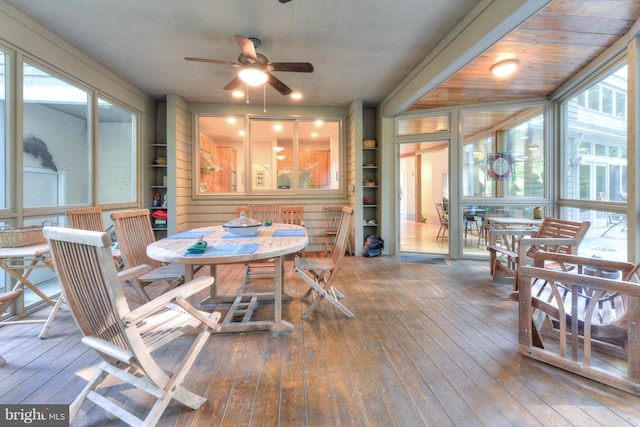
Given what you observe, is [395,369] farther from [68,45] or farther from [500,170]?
[68,45]

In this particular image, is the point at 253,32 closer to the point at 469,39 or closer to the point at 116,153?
the point at 469,39

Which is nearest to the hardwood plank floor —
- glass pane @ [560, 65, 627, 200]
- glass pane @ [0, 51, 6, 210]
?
glass pane @ [0, 51, 6, 210]

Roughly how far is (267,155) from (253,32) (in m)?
2.86

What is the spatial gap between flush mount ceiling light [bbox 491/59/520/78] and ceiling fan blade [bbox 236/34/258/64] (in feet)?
9.33

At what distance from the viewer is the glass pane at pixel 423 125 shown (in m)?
5.04

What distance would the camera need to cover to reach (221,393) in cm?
160

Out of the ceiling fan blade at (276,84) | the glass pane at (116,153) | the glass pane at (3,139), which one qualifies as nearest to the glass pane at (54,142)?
the glass pane at (3,139)

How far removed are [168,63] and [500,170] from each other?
5.26 meters

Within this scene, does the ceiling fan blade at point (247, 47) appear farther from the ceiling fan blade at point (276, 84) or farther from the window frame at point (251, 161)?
the window frame at point (251, 161)

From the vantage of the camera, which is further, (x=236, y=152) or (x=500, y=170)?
(x=236, y=152)

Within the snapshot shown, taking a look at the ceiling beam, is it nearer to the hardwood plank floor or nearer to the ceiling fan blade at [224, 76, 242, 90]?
the ceiling fan blade at [224, 76, 242, 90]

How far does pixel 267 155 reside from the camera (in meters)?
5.75

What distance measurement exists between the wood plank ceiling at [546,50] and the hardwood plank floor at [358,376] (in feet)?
9.05

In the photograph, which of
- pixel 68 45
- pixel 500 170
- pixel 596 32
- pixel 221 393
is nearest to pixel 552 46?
pixel 596 32
